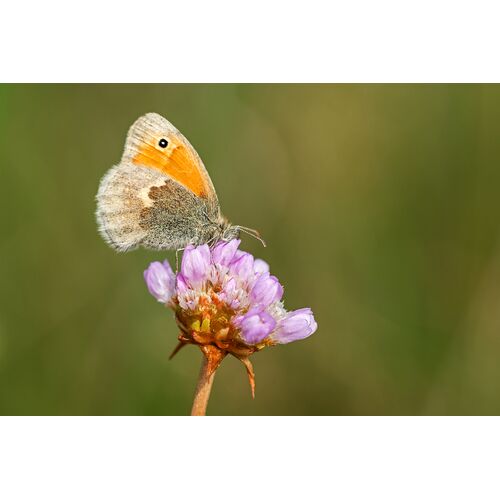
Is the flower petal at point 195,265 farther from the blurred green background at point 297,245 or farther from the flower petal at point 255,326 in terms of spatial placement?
the blurred green background at point 297,245

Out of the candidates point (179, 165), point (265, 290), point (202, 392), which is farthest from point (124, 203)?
point (202, 392)

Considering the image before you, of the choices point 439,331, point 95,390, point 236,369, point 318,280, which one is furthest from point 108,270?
point 439,331

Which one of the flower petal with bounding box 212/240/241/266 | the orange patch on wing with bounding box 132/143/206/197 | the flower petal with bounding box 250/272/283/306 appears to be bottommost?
the flower petal with bounding box 250/272/283/306

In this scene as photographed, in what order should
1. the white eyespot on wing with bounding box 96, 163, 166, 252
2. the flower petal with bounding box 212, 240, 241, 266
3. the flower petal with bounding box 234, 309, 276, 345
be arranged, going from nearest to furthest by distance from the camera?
1. the flower petal with bounding box 234, 309, 276, 345
2. the flower petal with bounding box 212, 240, 241, 266
3. the white eyespot on wing with bounding box 96, 163, 166, 252

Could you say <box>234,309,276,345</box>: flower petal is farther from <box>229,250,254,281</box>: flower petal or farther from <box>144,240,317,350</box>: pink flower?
<box>229,250,254,281</box>: flower petal

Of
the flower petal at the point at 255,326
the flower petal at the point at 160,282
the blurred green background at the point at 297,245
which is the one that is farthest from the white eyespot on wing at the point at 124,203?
the blurred green background at the point at 297,245

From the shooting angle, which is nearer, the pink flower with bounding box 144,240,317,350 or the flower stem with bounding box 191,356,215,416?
the flower stem with bounding box 191,356,215,416

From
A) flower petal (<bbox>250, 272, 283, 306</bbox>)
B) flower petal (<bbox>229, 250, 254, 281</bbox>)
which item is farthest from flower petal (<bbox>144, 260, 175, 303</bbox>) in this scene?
flower petal (<bbox>250, 272, 283, 306</bbox>)
